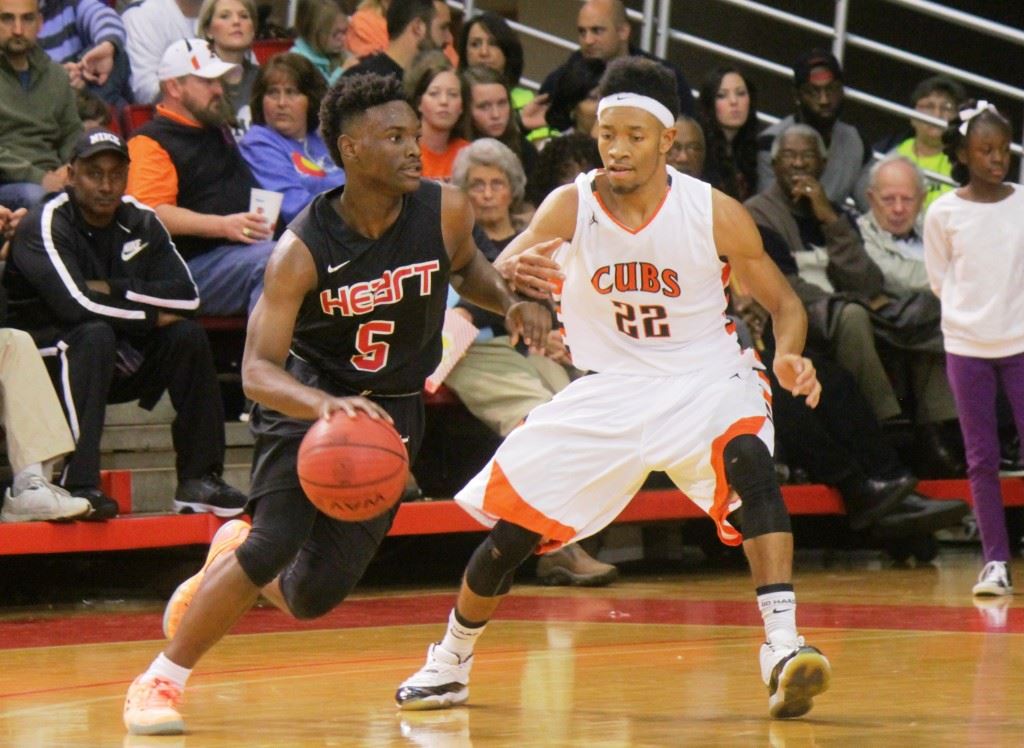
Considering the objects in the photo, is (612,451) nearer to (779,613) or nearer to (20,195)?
(779,613)

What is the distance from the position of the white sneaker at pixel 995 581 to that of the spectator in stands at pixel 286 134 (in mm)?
3582

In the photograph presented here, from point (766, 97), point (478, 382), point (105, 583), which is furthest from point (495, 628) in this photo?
point (766, 97)

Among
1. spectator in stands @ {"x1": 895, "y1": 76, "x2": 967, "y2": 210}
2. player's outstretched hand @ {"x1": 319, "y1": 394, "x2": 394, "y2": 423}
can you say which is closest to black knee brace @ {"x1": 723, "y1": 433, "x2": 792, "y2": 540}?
player's outstretched hand @ {"x1": 319, "y1": 394, "x2": 394, "y2": 423}

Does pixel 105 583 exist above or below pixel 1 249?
below

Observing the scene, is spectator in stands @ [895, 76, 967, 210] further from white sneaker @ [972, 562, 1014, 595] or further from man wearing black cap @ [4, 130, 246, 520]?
man wearing black cap @ [4, 130, 246, 520]

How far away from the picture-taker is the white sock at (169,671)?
16.8 feet

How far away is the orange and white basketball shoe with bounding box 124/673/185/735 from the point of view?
197 inches

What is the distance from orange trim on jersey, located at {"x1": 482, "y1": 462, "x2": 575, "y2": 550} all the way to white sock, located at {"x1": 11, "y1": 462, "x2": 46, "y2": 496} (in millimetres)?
2822

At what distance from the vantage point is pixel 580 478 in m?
5.58

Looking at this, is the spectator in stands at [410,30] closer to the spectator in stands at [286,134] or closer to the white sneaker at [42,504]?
the spectator in stands at [286,134]

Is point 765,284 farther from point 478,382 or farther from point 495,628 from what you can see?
point 478,382

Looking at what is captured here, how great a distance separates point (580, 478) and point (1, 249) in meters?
3.75

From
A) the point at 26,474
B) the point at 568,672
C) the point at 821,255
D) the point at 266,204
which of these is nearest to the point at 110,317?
the point at 26,474

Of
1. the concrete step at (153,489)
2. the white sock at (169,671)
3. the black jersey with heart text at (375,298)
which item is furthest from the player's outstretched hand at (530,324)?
the concrete step at (153,489)
